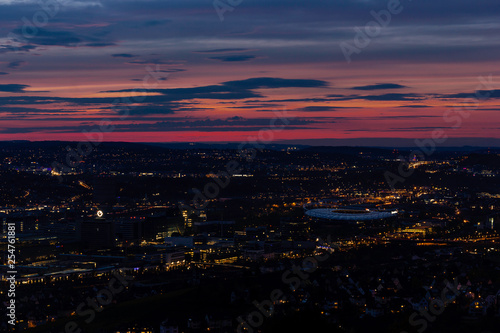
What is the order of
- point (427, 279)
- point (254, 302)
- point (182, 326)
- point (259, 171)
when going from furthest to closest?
point (259, 171)
point (427, 279)
point (254, 302)
point (182, 326)

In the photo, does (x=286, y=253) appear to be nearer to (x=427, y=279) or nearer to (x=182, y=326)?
(x=427, y=279)

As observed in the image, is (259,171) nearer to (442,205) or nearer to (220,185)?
(220,185)

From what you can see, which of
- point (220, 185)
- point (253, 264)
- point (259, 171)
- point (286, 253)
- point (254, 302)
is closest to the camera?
point (254, 302)

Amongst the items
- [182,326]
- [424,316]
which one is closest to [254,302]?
[182,326]

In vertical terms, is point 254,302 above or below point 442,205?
above

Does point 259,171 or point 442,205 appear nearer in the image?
point 442,205

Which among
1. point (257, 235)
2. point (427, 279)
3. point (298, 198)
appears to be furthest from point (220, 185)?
point (427, 279)
